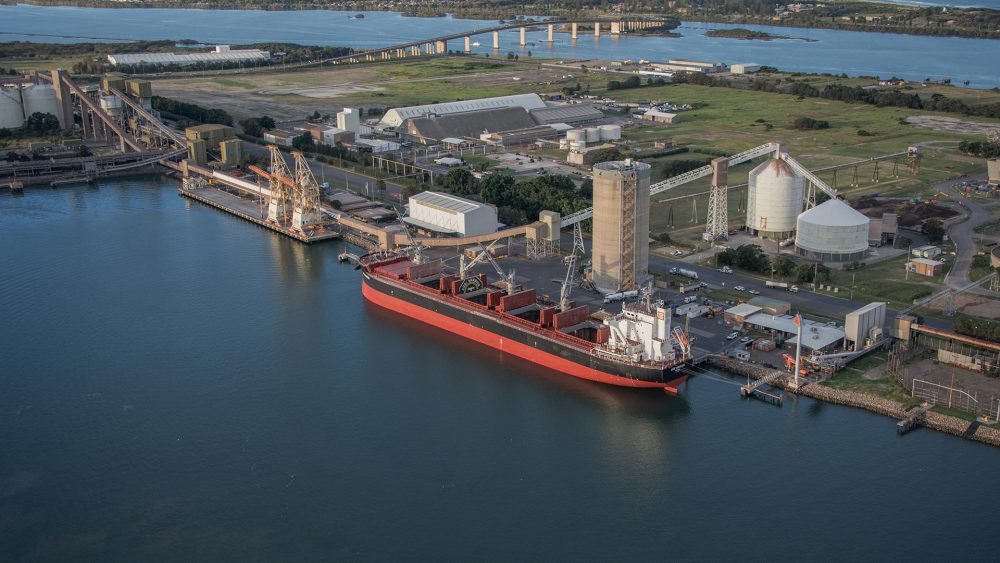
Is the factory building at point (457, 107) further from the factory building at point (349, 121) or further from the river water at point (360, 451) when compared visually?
the river water at point (360, 451)

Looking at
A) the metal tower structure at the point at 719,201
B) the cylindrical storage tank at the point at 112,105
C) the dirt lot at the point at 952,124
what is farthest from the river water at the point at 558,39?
the cylindrical storage tank at the point at 112,105

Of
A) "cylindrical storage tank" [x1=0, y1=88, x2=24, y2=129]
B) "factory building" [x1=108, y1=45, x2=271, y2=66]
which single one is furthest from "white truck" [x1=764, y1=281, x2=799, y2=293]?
"factory building" [x1=108, y1=45, x2=271, y2=66]

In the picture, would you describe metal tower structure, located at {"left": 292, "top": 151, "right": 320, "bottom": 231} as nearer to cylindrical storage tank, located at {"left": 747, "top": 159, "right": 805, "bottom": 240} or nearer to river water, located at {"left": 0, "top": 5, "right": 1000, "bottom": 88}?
cylindrical storage tank, located at {"left": 747, "top": 159, "right": 805, "bottom": 240}

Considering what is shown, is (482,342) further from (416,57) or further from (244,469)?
(416,57)

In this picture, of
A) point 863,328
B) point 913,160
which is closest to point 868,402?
point 863,328

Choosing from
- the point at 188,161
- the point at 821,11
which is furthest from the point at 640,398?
the point at 821,11

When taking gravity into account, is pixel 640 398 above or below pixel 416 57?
below
